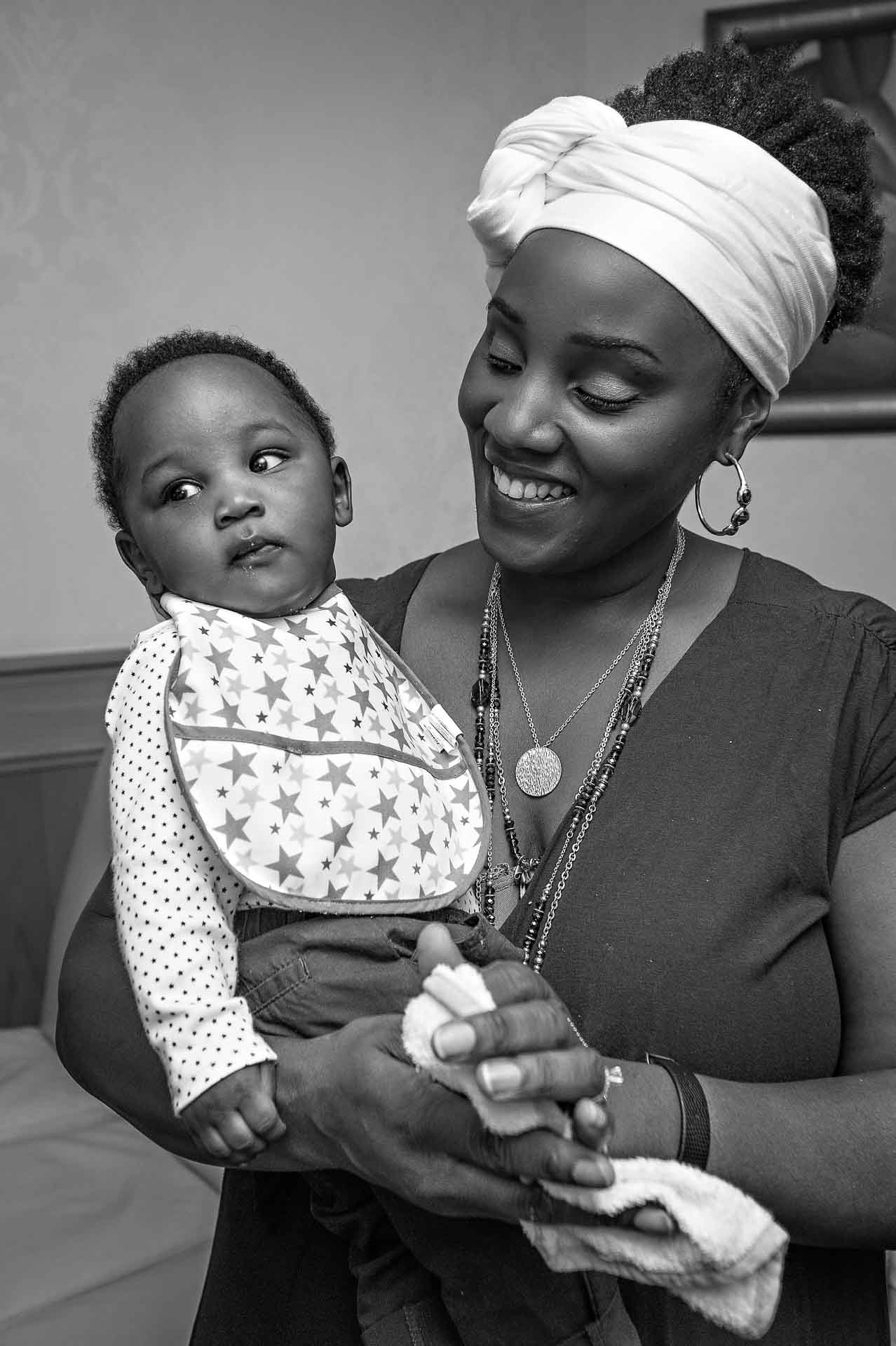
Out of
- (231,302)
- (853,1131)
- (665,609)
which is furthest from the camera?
(231,302)

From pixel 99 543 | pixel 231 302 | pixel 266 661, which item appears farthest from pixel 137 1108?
pixel 231 302

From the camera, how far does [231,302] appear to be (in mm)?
3244

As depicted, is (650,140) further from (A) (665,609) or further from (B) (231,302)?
(B) (231,302)

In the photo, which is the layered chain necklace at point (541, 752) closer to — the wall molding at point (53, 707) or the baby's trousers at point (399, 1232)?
the baby's trousers at point (399, 1232)

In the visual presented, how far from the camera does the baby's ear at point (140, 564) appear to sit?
141 centimetres

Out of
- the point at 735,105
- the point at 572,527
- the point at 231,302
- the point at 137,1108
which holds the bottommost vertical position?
the point at 137,1108

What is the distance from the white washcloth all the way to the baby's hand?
0.17 metres

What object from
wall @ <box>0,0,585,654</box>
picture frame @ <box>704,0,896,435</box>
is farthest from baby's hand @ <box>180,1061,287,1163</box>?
picture frame @ <box>704,0,896,435</box>

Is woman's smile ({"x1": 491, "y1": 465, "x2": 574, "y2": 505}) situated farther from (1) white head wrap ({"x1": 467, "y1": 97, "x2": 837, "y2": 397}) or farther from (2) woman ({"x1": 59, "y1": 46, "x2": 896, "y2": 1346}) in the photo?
(1) white head wrap ({"x1": 467, "y1": 97, "x2": 837, "y2": 397})

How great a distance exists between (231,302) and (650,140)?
1.97 meters

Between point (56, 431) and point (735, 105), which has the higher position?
Result: point (735, 105)

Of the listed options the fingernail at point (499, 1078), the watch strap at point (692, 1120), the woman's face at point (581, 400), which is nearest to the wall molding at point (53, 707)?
the woman's face at point (581, 400)

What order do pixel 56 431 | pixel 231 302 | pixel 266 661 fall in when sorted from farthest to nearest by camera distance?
pixel 231 302
pixel 56 431
pixel 266 661

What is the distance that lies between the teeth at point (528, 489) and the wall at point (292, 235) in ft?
6.07
